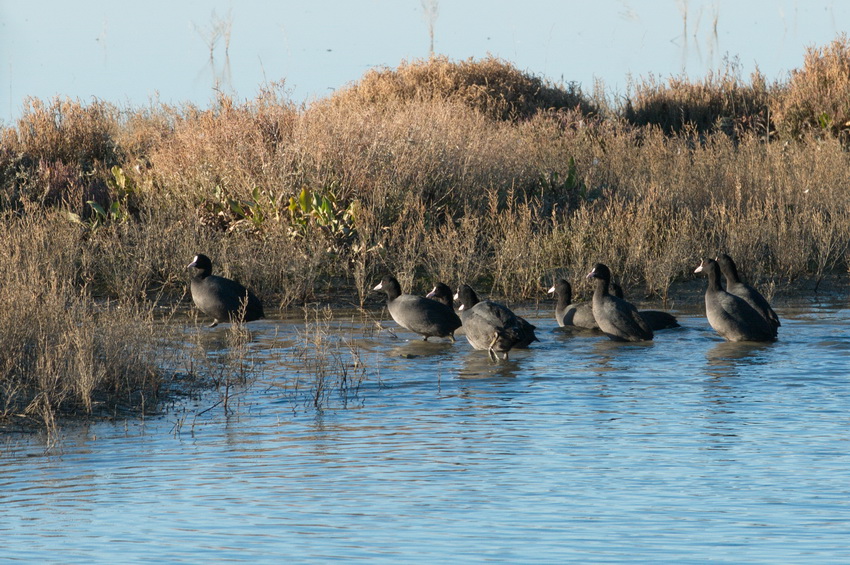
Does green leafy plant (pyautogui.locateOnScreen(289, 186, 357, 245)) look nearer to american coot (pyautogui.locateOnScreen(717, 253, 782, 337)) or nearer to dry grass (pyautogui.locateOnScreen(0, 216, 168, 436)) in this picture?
american coot (pyautogui.locateOnScreen(717, 253, 782, 337))

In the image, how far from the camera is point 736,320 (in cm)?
1331

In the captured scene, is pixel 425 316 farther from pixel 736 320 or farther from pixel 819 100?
pixel 819 100

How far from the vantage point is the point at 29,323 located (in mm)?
10641

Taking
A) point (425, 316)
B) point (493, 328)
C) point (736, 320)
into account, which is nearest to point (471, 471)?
point (493, 328)

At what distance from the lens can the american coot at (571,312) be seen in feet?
47.2

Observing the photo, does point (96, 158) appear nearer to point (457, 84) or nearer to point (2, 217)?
point (2, 217)

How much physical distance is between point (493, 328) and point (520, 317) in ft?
2.88

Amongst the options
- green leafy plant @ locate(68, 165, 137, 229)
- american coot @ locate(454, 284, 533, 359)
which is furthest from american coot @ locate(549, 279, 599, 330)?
green leafy plant @ locate(68, 165, 137, 229)

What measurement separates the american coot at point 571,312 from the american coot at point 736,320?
1.43 m

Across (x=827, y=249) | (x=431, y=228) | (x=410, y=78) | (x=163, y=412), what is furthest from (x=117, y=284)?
(x=410, y=78)

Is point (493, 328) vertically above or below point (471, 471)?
above

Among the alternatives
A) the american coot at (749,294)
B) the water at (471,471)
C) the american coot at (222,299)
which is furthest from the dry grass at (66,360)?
the american coot at (749,294)

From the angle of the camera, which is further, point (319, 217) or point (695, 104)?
point (695, 104)

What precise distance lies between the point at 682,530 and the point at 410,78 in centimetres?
2293
